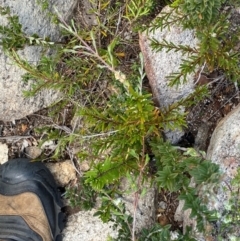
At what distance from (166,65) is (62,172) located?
A: 1.17m

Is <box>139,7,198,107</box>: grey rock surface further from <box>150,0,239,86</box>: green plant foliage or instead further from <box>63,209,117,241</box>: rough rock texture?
<box>63,209,117,241</box>: rough rock texture

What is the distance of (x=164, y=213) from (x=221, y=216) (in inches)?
28.2

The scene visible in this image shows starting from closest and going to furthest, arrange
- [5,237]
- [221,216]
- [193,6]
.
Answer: [193,6] → [221,216] → [5,237]

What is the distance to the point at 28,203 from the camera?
3479 mm

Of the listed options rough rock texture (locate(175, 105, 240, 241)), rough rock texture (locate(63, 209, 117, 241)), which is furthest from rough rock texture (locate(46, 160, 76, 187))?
rough rock texture (locate(175, 105, 240, 241))

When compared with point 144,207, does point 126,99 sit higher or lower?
higher

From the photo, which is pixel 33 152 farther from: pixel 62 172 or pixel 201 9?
pixel 201 9

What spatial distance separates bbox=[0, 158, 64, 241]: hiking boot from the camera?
3.32 m

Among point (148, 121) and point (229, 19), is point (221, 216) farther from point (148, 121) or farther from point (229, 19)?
point (229, 19)

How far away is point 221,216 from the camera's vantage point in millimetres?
2359

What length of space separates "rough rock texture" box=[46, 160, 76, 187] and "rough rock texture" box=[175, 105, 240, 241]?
101 cm

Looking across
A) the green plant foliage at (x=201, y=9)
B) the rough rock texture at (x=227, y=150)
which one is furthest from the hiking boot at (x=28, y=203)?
the green plant foliage at (x=201, y=9)

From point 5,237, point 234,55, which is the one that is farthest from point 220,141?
point 5,237

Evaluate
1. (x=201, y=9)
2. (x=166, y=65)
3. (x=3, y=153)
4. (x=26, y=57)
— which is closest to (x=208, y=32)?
(x=201, y=9)
